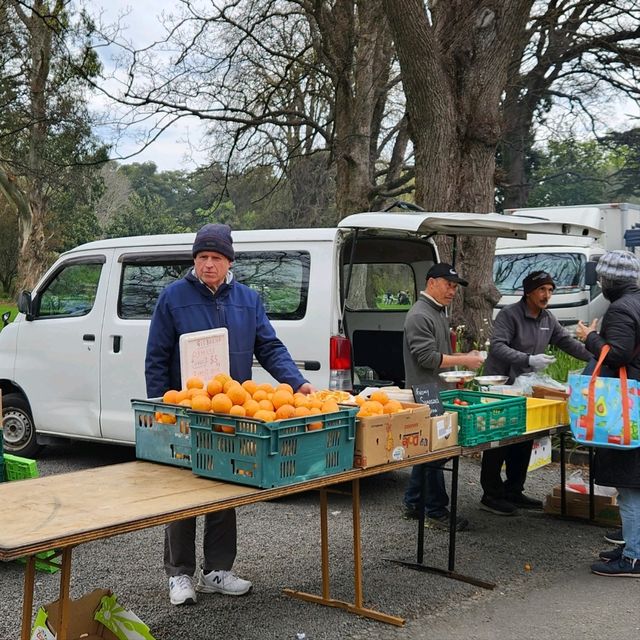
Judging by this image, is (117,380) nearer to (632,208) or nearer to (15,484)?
(15,484)

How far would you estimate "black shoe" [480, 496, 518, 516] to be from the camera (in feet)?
21.7

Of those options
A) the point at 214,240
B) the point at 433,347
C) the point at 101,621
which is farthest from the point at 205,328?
the point at 433,347

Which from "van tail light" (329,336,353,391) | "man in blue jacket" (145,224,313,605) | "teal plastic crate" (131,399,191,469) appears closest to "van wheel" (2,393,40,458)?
"van tail light" (329,336,353,391)

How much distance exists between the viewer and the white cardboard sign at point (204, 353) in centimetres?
398

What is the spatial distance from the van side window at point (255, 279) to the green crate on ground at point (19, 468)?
2137mm

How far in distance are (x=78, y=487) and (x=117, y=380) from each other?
4197 mm

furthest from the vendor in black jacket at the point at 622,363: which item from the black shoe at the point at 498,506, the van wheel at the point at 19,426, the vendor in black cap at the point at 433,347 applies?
the van wheel at the point at 19,426

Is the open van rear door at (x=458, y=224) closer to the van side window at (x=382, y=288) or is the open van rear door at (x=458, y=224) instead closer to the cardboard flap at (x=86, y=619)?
the van side window at (x=382, y=288)

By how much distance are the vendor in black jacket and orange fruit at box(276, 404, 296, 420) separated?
2484 mm

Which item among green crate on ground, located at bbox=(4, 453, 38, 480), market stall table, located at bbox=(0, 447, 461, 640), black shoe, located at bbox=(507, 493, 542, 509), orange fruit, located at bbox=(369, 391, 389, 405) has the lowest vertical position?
black shoe, located at bbox=(507, 493, 542, 509)

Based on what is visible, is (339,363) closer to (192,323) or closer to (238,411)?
(192,323)

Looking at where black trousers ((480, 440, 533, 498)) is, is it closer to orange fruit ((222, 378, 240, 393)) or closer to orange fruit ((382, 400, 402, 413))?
orange fruit ((382, 400, 402, 413))

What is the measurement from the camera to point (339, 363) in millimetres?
6277

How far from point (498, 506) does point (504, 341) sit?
1319mm
